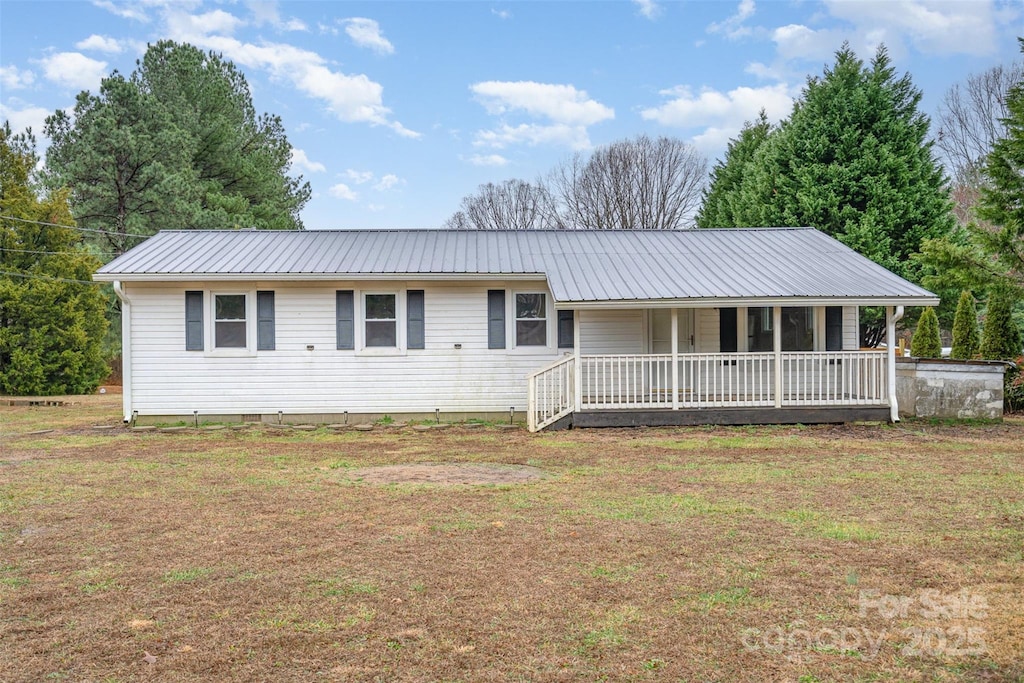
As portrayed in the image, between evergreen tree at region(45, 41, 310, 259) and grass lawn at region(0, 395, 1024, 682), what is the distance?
20.7 m

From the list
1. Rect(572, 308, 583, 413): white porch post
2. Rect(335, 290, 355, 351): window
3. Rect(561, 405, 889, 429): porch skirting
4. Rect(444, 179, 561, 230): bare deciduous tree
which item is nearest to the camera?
Rect(572, 308, 583, 413): white porch post

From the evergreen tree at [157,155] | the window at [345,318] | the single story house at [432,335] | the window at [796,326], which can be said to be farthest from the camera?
the evergreen tree at [157,155]

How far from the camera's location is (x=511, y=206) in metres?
39.5

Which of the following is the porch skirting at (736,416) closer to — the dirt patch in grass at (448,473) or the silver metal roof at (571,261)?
the silver metal roof at (571,261)

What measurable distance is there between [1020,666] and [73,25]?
1068 inches

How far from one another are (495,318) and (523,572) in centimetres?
971

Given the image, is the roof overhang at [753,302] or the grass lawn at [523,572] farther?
the roof overhang at [753,302]

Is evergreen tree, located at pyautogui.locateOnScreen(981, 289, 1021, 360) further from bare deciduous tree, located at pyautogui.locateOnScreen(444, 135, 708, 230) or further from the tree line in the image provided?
bare deciduous tree, located at pyautogui.locateOnScreen(444, 135, 708, 230)

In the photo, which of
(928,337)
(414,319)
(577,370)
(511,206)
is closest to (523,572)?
(577,370)

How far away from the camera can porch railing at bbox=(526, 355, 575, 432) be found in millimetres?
12797

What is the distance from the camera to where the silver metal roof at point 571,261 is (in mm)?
13102

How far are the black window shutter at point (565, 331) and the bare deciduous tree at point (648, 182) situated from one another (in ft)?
75.0

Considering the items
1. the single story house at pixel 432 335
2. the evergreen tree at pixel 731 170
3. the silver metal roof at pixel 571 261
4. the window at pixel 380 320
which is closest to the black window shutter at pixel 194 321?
the single story house at pixel 432 335

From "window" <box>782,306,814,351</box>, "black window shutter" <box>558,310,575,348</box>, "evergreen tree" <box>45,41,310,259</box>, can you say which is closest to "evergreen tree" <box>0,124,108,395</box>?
"evergreen tree" <box>45,41,310,259</box>
